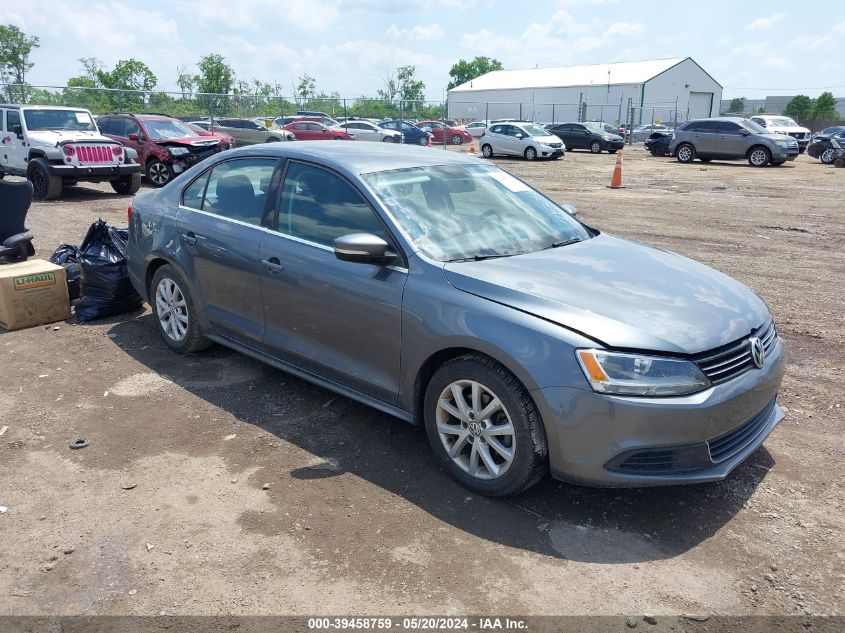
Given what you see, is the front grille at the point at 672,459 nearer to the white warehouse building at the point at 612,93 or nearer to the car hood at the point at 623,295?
the car hood at the point at 623,295

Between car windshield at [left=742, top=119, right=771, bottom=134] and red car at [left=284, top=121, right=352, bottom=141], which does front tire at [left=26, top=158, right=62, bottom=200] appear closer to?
red car at [left=284, top=121, right=352, bottom=141]

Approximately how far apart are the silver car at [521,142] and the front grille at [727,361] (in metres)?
26.0

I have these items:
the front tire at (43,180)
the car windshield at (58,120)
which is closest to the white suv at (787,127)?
the car windshield at (58,120)

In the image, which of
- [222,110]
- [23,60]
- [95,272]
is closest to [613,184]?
[95,272]

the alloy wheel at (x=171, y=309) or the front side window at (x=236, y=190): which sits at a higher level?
the front side window at (x=236, y=190)

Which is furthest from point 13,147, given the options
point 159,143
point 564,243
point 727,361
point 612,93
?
point 612,93

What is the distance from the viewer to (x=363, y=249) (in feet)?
12.4

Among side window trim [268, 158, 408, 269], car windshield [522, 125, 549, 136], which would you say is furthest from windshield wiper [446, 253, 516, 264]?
car windshield [522, 125, 549, 136]

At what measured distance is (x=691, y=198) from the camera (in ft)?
52.8

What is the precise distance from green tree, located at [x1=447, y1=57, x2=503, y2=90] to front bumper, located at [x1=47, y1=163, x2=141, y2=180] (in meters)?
107

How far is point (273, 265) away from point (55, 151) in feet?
39.3

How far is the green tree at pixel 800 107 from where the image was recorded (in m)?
66.2

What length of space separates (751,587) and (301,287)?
2833mm

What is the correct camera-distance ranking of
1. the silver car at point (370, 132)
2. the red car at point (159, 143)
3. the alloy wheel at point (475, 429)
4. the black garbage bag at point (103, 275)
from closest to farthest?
the alloy wheel at point (475, 429), the black garbage bag at point (103, 275), the red car at point (159, 143), the silver car at point (370, 132)
